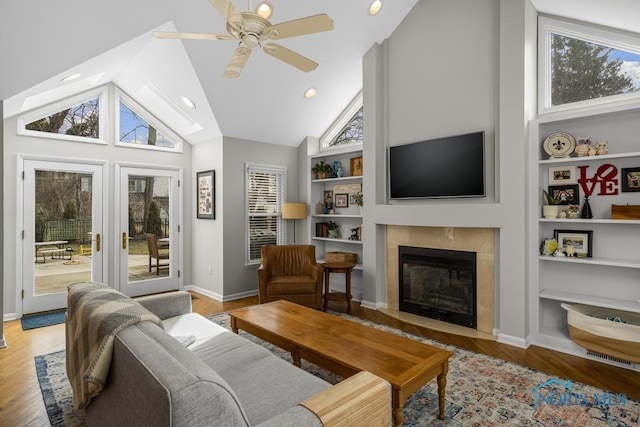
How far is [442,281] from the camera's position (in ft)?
13.4

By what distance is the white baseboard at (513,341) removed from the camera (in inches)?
131

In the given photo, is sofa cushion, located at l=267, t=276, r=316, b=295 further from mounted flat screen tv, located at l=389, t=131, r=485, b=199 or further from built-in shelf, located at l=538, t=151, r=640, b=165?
built-in shelf, located at l=538, t=151, r=640, b=165

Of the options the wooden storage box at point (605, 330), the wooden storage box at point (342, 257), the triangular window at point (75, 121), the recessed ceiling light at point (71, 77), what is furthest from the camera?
the wooden storage box at point (342, 257)

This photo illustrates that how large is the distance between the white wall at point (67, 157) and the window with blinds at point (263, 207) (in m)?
1.10

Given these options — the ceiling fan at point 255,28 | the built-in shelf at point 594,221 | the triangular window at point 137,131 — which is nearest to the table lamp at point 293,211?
the triangular window at point 137,131

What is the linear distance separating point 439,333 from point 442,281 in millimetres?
654

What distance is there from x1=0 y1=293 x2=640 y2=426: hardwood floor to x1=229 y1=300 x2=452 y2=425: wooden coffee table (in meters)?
1.32

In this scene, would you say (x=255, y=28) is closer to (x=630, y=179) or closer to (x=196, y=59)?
(x=196, y=59)

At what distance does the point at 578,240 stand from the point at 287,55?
3.23 metres

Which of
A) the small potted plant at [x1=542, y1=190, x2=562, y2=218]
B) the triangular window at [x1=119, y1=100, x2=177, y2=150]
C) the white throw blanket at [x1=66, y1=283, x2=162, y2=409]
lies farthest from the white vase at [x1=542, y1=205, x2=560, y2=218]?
the triangular window at [x1=119, y1=100, x2=177, y2=150]

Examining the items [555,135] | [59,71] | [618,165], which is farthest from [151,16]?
[618,165]

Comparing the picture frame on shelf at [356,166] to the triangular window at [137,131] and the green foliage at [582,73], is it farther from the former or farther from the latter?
the triangular window at [137,131]

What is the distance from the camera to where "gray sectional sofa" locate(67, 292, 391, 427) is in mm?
1038

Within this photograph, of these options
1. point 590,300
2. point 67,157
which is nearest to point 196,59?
point 67,157
